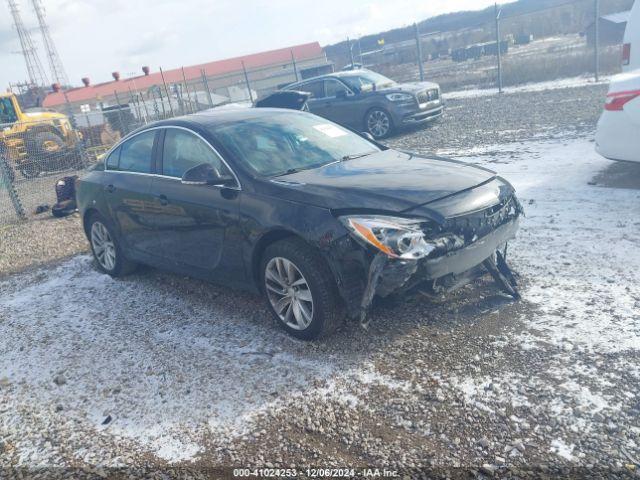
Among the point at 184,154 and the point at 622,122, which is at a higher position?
the point at 184,154

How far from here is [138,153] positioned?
5445 mm

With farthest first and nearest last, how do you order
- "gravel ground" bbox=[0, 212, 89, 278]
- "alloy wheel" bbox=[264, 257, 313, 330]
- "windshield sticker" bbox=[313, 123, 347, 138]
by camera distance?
"gravel ground" bbox=[0, 212, 89, 278]
"windshield sticker" bbox=[313, 123, 347, 138]
"alloy wheel" bbox=[264, 257, 313, 330]

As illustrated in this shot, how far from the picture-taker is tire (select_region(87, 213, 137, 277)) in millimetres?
5896

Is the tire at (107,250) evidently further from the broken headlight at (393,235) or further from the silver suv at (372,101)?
the silver suv at (372,101)

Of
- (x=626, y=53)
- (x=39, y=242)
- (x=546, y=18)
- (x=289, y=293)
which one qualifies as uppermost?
(x=546, y=18)

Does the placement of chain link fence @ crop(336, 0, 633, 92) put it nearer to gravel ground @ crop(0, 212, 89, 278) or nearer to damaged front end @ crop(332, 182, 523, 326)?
gravel ground @ crop(0, 212, 89, 278)

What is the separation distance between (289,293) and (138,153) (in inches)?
98.5

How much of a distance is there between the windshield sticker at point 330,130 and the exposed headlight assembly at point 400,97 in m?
8.30

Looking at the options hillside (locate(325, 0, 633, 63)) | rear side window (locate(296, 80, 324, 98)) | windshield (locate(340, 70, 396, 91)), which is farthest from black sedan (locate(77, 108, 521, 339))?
hillside (locate(325, 0, 633, 63))

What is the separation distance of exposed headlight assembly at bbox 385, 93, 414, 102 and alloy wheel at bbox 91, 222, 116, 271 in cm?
891

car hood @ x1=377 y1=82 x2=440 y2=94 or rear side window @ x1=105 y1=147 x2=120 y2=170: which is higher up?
rear side window @ x1=105 y1=147 x2=120 y2=170

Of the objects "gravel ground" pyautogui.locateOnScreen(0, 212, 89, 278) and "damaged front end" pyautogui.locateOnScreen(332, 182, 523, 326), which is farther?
"gravel ground" pyautogui.locateOnScreen(0, 212, 89, 278)

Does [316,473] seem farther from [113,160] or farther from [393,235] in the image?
[113,160]

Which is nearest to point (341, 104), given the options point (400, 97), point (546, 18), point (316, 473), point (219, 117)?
point (400, 97)
